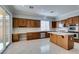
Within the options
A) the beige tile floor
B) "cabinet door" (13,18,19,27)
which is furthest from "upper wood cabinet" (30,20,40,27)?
the beige tile floor

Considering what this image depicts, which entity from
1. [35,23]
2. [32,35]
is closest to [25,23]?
[35,23]

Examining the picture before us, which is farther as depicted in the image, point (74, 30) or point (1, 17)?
point (74, 30)

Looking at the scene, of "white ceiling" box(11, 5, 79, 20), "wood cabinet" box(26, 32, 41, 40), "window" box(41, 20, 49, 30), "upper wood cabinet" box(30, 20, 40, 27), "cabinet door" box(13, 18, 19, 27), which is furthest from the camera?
"window" box(41, 20, 49, 30)

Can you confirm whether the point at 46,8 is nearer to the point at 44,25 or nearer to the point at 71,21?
the point at 71,21

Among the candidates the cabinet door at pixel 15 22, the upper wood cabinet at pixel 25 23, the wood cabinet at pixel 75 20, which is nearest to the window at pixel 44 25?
the upper wood cabinet at pixel 25 23

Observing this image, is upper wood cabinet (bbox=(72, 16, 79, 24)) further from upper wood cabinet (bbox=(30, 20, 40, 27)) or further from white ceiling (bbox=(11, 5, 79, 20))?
upper wood cabinet (bbox=(30, 20, 40, 27))

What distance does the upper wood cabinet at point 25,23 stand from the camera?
7.70m

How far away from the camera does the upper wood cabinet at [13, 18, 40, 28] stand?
770 cm

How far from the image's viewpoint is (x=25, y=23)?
8.20m

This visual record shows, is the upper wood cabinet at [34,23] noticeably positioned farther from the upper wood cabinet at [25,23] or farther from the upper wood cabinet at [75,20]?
the upper wood cabinet at [75,20]

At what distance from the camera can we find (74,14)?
691cm
